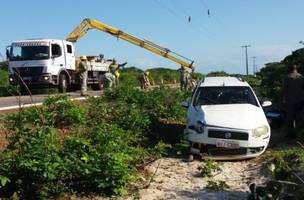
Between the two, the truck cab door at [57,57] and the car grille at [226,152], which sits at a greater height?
the truck cab door at [57,57]

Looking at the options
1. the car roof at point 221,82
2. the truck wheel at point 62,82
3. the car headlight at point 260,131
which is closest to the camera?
the car headlight at point 260,131

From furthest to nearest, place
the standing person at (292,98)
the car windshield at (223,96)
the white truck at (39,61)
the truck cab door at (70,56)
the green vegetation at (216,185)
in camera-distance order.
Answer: the truck cab door at (70,56) → the white truck at (39,61) → the standing person at (292,98) → the car windshield at (223,96) → the green vegetation at (216,185)

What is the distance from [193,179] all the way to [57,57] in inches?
700

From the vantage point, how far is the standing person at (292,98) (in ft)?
44.9

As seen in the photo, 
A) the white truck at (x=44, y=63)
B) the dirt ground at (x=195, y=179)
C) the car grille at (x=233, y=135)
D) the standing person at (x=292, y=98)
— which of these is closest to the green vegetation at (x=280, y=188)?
the dirt ground at (x=195, y=179)

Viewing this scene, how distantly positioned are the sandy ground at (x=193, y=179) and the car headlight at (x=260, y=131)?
0.55 meters

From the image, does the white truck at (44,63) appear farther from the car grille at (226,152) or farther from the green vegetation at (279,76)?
the car grille at (226,152)

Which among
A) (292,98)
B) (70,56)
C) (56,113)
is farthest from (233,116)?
(70,56)

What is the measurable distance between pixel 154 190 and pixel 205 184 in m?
1.04

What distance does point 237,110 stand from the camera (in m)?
12.0

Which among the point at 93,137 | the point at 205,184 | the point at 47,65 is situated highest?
the point at 47,65

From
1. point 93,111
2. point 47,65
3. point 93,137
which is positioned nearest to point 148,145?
point 93,111

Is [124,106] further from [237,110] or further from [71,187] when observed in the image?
[71,187]

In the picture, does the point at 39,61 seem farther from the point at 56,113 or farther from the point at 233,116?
the point at 233,116
